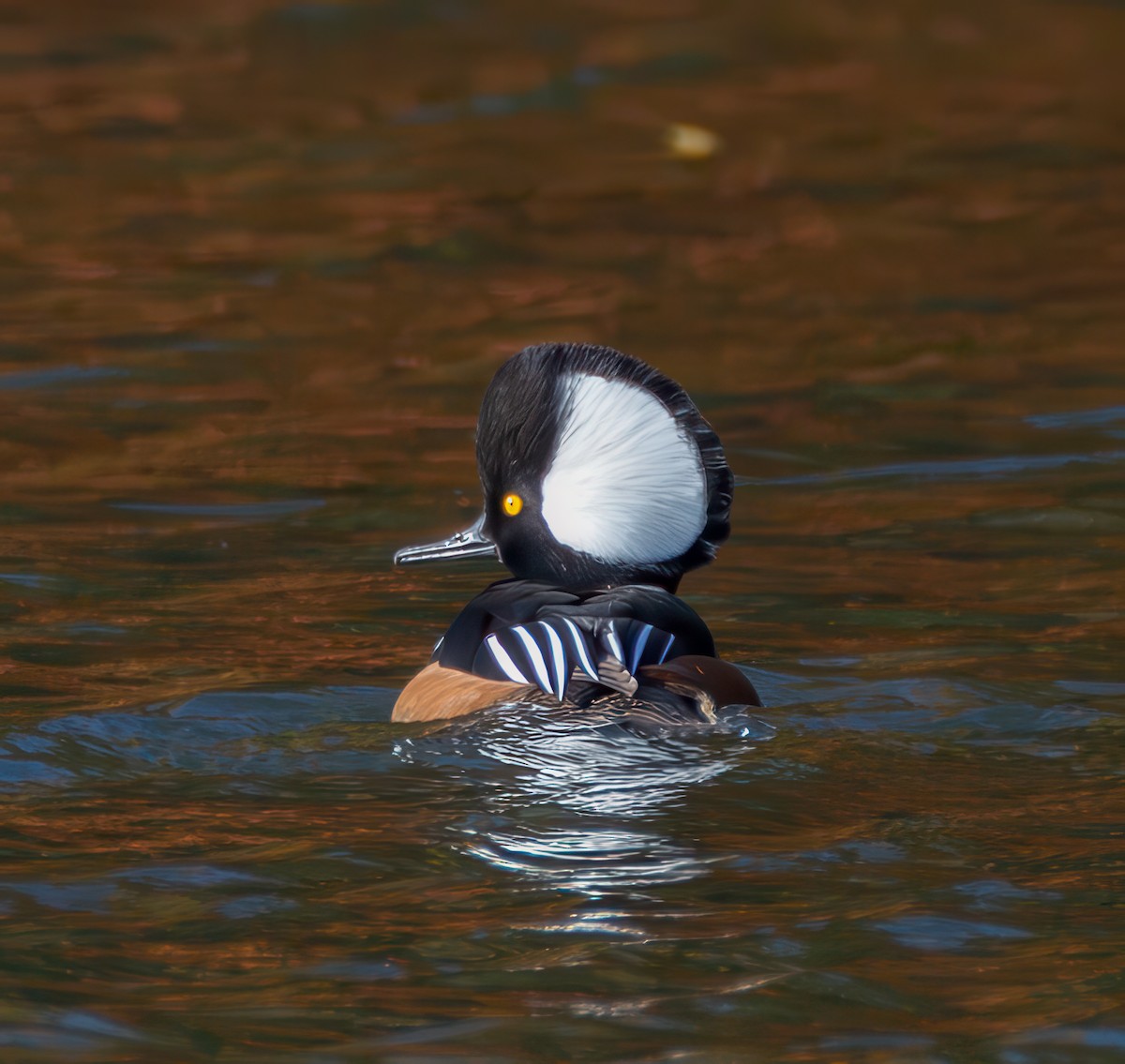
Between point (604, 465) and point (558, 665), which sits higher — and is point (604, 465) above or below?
above

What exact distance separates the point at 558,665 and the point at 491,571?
9.46ft

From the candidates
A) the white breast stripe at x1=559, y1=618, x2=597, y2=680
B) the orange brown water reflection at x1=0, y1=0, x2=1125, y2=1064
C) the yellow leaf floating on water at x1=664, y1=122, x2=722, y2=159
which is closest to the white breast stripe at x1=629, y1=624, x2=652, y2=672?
the white breast stripe at x1=559, y1=618, x2=597, y2=680

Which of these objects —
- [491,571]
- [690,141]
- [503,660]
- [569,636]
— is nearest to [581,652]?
[569,636]

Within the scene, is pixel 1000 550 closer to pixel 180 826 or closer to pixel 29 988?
pixel 180 826

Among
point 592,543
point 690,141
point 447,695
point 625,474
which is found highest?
point 690,141

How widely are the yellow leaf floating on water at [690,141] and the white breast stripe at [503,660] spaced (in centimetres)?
975

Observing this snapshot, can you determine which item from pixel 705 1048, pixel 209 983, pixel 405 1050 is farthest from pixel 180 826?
pixel 705 1048

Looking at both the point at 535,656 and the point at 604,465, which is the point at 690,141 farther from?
the point at 535,656

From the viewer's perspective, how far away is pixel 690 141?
1462cm

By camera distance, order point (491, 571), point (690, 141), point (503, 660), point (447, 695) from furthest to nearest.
Result: point (690, 141) < point (491, 571) < point (447, 695) < point (503, 660)

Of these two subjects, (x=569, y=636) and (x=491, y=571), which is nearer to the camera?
(x=569, y=636)

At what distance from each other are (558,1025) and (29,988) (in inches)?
37.0

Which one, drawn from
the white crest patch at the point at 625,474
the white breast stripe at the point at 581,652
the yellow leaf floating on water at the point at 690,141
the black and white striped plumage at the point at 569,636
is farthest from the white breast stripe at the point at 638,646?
the yellow leaf floating on water at the point at 690,141

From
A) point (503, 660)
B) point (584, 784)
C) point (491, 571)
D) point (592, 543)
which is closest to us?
point (584, 784)
